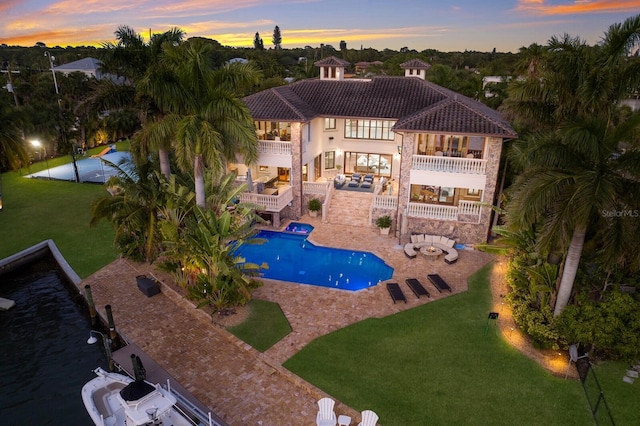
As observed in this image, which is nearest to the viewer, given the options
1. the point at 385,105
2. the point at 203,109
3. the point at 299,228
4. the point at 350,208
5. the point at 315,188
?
the point at 203,109

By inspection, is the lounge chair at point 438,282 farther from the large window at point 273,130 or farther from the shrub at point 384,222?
the large window at point 273,130

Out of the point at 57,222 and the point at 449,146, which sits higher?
the point at 449,146

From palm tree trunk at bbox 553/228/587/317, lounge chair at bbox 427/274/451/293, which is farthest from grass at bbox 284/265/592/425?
palm tree trunk at bbox 553/228/587/317

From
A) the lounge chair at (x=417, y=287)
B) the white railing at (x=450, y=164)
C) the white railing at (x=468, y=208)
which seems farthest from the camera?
the white railing at (x=468, y=208)

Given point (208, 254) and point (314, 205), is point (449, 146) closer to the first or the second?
point (314, 205)

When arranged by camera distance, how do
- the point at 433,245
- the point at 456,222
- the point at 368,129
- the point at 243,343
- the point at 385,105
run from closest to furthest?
the point at 243,343 → the point at 433,245 → the point at 456,222 → the point at 385,105 → the point at 368,129

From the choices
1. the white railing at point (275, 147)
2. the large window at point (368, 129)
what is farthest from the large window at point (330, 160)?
the white railing at point (275, 147)

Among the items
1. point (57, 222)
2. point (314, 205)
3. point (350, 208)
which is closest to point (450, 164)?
point (350, 208)
